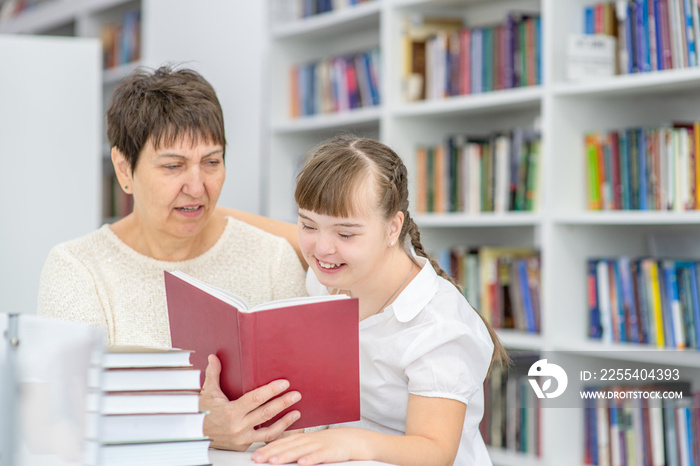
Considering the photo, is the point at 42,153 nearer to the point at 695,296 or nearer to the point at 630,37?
the point at 630,37

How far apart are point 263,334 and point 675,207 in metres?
1.64

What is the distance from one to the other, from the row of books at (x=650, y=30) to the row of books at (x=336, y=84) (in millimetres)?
990

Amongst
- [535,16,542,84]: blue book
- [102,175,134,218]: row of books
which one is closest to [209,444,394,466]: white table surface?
[535,16,542,84]: blue book

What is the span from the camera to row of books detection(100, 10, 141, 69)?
4301 millimetres

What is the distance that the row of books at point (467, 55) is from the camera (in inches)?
109

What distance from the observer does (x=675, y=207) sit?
2.37m

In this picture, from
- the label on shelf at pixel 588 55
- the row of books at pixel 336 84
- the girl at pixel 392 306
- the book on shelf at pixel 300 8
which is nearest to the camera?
the girl at pixel 392 306

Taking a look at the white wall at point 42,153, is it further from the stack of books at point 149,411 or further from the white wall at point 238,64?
the stack of books at point 149,411

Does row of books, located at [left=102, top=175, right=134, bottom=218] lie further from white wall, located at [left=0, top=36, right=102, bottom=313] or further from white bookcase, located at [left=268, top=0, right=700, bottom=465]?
white bookcase, located at [left=268, top=0, right=700, bottom=465]

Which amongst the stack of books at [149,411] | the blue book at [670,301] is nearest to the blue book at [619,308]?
the blue book at [670,301]

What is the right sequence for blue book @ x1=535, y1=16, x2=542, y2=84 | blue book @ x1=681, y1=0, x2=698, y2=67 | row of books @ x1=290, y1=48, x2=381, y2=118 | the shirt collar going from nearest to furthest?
the shirt collar, blue book @ x1=681, y1=0, x2=698, y2=67, blue book @ x1=535, y1=16, x2=542, y2=84, row of books @ x1=290, y1=48, x2=381, y2=118

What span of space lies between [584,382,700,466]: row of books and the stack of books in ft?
5.79

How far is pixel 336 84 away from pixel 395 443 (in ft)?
8.08

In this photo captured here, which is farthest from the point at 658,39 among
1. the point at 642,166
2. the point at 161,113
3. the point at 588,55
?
the point at 161,113
